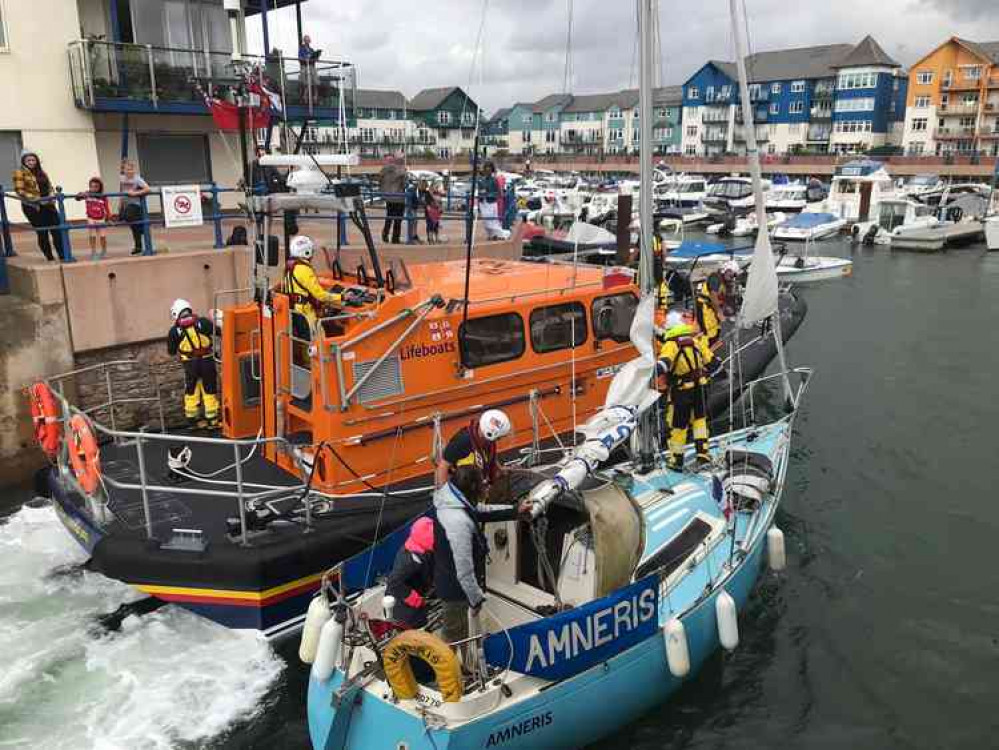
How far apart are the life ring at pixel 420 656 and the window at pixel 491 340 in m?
3.76

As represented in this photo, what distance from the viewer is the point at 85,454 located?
697 cm

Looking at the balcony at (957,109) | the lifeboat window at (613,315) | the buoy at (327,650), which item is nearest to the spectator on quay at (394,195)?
the lifeboat window at (613,315)

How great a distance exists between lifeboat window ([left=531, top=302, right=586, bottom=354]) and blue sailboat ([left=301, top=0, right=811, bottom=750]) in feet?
4.79

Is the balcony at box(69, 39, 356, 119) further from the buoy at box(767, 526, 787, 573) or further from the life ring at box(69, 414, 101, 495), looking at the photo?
the buoy at box(767, 526, 787, 573)

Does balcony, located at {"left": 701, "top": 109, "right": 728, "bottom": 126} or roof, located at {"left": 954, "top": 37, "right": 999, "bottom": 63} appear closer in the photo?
roof, located at {"left": 954, "top": 37, "right": 999, "bottom": 63}

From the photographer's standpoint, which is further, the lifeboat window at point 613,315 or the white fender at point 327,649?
the lifeboat window at point 613,315

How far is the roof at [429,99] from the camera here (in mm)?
89938

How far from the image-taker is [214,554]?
664cm

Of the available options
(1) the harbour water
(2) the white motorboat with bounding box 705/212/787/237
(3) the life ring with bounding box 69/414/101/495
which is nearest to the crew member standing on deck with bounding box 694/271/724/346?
(1) the harbour water

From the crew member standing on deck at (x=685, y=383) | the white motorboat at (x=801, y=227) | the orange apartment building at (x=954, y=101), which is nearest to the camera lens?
the crew member standing on deck at (x=685, y=383)

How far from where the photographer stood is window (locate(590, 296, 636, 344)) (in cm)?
923

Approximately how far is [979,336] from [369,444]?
17679 millimetres

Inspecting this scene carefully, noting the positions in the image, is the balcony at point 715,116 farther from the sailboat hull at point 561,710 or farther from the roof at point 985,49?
the sailboat hull at point 561,710

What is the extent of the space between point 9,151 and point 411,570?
1443 cm
